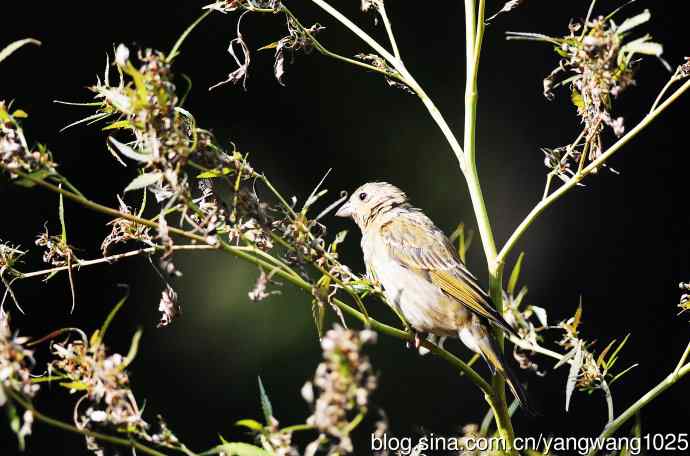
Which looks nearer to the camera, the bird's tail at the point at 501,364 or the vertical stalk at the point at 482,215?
the vertical stalk at the point at 482,215


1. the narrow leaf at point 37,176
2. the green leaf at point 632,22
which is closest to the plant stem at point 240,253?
the narrow leaf at point 37,176

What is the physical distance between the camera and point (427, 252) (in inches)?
84.6

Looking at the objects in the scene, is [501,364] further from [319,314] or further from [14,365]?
[14,365]

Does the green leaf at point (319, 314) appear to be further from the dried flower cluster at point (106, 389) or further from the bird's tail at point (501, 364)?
the bird's tail at point (501, 364)

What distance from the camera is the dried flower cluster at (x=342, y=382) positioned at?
0.76 meters

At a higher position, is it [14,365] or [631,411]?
[14,365]

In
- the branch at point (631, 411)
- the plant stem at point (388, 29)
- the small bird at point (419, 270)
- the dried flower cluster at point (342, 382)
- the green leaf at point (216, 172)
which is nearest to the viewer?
the dried flower cluster at point (342, 382)

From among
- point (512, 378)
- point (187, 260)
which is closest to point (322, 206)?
point (187, 260)

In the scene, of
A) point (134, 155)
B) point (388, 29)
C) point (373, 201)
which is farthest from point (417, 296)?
point (134, 155)

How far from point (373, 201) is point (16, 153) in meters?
1.46

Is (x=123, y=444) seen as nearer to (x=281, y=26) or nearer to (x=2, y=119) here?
(x=2, y=119)

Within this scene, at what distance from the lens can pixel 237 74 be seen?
130 centimetres

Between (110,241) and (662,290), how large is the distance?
10.4 ft

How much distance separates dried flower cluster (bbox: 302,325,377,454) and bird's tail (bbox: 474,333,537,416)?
2.23ft
